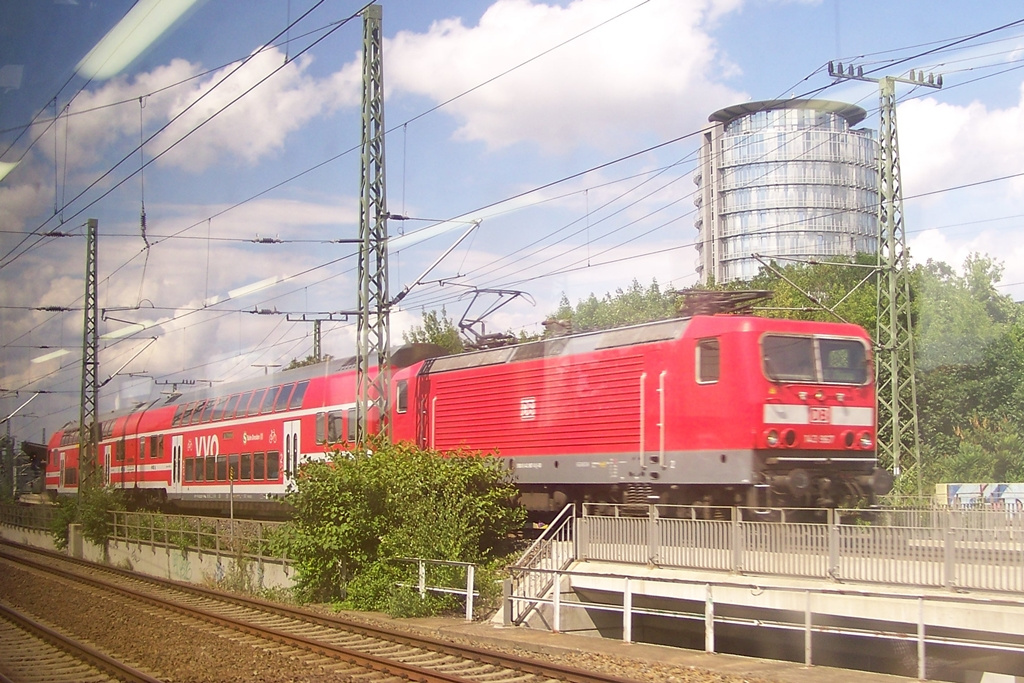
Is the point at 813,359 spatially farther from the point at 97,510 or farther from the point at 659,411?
the point at 97,510

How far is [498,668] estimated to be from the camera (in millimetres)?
13695

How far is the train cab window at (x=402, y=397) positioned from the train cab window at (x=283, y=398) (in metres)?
4.64

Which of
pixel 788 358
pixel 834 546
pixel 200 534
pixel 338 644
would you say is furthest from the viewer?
pixel 200 534

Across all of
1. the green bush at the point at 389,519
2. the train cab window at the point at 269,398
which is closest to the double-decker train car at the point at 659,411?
the green bush at the point at 389,519

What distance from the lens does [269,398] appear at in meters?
30.7

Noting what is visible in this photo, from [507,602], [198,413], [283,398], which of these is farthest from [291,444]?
[507,602]

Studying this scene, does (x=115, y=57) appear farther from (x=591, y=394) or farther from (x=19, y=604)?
(x=19, y=604)

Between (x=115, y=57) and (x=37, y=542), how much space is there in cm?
3239

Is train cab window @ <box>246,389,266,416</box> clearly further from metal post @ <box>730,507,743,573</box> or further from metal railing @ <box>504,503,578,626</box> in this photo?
metal post @ <box>730,507,743,573</box>

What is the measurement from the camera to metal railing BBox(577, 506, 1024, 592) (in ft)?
42.6

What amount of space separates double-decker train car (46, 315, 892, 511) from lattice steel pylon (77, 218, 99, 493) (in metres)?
12.3

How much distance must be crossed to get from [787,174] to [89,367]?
29142mm

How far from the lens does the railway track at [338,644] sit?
43.1 feet

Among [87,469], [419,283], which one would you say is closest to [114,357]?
[87,469]
